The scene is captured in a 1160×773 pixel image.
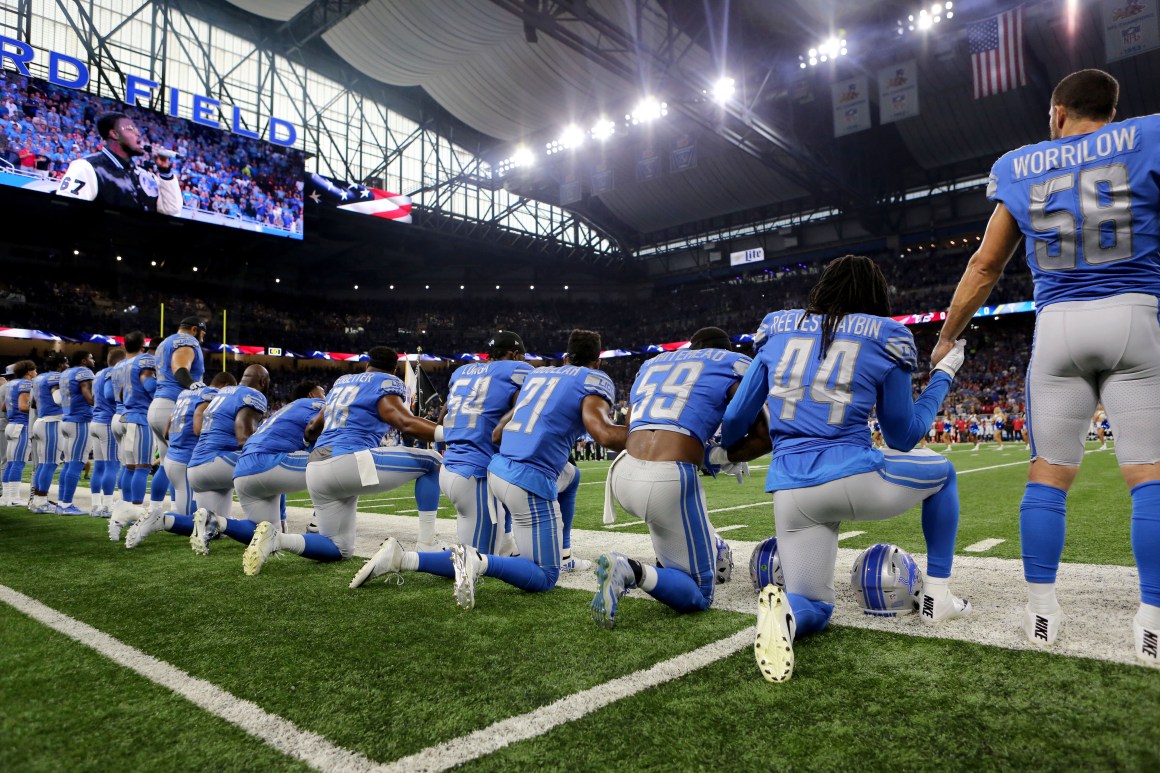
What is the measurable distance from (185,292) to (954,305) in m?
39.9

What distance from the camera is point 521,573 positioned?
368 cm

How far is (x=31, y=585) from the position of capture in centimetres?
436

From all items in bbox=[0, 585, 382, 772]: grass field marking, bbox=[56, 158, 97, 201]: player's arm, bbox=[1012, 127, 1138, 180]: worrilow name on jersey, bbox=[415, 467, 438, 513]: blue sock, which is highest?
bbox=[56, 158, 97, 201]: player's arm

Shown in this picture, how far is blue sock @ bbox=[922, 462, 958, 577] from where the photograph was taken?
3.03 metres

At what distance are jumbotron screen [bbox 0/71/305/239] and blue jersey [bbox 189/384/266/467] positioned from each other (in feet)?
66.6

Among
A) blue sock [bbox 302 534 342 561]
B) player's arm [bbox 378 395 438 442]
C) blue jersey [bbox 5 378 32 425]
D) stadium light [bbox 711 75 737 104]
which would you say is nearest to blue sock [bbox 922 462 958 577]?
player's arm [bbox 378 395 438 442]

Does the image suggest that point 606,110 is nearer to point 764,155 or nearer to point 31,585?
point 764,155

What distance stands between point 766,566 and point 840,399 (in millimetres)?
1423

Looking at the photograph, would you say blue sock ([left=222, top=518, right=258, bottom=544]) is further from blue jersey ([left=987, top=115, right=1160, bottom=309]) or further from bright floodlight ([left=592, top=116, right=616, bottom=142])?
bright floodlight ([left=592, top=116, right=616, bottom=142])

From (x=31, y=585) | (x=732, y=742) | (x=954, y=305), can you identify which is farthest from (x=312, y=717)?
(x=31, y=585)

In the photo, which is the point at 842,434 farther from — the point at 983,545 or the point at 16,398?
the point at 16,398

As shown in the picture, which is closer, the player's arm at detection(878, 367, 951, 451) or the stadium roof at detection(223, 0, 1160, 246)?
the player's arm at detection(878, 367, 951, 451)

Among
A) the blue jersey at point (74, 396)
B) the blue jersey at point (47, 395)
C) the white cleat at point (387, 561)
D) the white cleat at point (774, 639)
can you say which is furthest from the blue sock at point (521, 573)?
the blue jersey at point (47, 395)

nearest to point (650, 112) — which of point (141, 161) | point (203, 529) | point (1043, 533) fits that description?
point (141, 161)
